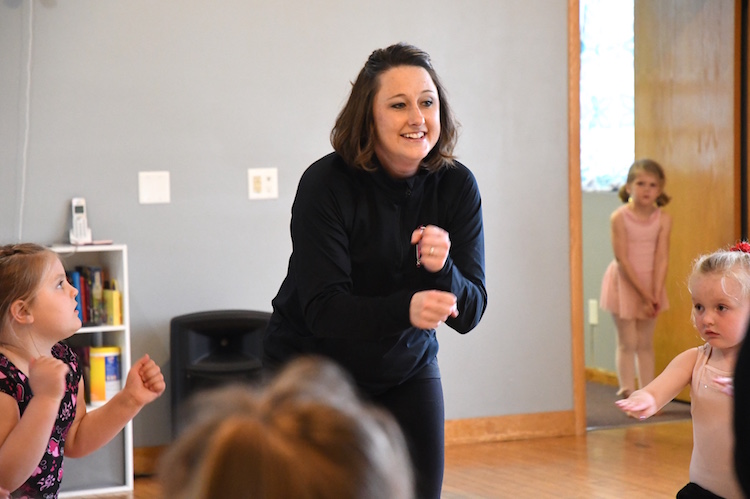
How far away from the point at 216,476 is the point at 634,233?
530cm

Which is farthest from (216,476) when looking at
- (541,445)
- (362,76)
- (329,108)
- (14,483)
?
(541,445)

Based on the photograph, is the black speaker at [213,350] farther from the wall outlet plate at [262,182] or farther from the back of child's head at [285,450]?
the back of child's head at [285,450]

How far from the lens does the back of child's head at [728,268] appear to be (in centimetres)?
253

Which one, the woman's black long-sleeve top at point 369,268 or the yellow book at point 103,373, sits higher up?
the woman's black long-sleeve top at point 369,268

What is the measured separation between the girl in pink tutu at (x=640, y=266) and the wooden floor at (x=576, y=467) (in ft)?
2.11

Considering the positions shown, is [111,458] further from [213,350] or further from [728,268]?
[728,268]

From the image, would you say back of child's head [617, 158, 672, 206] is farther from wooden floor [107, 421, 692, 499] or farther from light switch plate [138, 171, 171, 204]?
light switch plate [138, 171, 171, 204]

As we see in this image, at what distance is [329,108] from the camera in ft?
15.3

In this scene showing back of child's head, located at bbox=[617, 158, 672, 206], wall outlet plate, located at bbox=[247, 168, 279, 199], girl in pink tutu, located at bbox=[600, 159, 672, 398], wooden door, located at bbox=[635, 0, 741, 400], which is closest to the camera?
wall outlet plate, located at bbox=[247, 168, 279, 199]

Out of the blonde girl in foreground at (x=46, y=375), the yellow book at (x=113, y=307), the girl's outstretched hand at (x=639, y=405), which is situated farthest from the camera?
the yellow book at (x=113, y=307)

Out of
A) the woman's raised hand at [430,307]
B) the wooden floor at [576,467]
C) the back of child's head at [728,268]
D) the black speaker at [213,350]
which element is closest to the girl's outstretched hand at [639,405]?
the back of child's head at [728,268]

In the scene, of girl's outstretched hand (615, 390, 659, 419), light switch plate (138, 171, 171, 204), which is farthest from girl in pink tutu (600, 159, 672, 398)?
girl's outstretched hand (615, 390, 659, 419)

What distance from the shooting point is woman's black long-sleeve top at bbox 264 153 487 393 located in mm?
2121

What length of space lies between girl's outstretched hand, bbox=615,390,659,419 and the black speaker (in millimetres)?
2090
